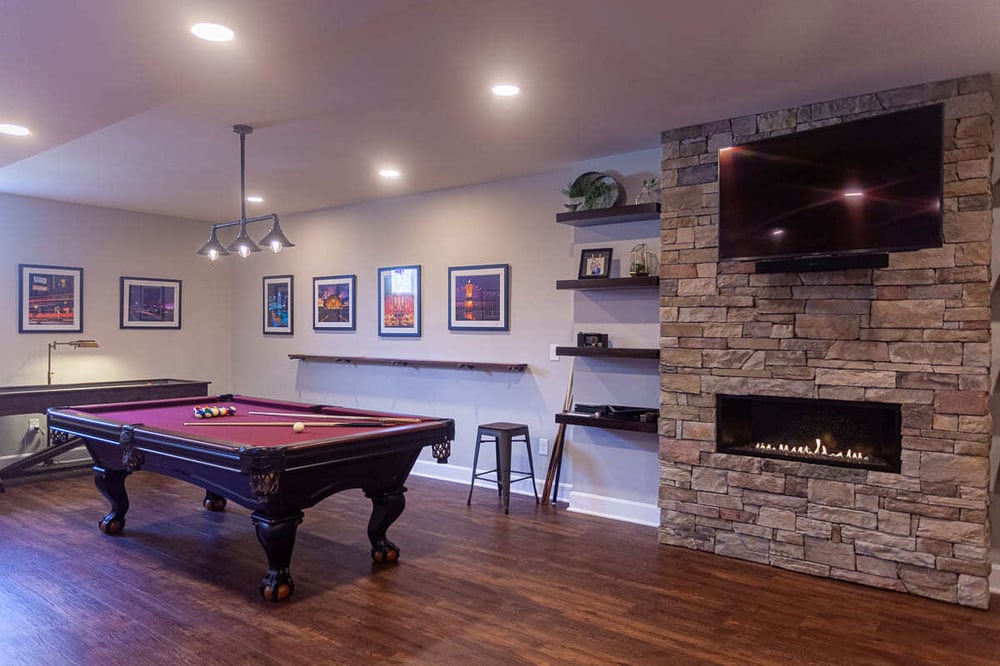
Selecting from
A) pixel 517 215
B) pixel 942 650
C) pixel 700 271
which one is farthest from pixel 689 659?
pixel 517 215

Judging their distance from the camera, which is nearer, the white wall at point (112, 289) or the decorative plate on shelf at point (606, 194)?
the decorative plate on shelf at point (606, 194)

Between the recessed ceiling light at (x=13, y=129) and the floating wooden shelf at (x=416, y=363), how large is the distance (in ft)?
10.7

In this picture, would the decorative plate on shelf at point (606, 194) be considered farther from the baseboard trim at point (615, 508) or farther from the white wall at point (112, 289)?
the white wall at point (112, 289)

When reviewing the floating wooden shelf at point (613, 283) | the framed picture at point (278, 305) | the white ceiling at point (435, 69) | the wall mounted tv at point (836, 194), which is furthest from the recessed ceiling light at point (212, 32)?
the framed picture at point (278, 305)

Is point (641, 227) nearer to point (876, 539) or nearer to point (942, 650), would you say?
point (876, 539)

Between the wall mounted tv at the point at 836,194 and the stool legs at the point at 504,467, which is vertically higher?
the wall mounted tv at the point at 836,194

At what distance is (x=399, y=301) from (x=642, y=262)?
2.61 metres

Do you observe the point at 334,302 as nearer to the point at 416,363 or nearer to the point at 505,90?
the point at 416,363

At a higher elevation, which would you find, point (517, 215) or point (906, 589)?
point (517, 215)

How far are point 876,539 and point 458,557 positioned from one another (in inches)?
86.6

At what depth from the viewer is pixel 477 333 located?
5.75 m

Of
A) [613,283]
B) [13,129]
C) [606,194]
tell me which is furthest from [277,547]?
[606,194]

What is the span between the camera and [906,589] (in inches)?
132

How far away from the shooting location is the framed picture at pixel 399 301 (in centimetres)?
617
